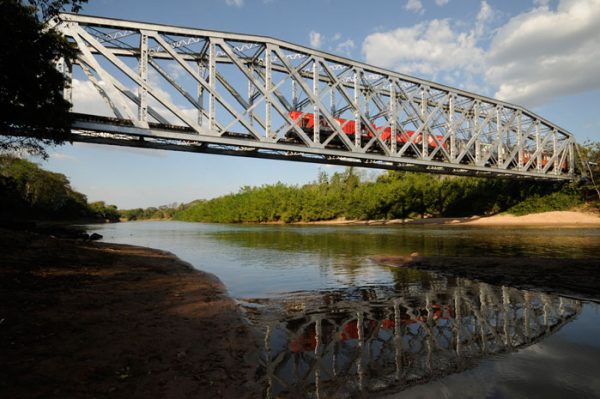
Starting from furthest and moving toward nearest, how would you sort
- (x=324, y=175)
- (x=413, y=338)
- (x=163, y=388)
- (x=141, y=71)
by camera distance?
1. (x=324, y=175)
2. (x=141, y=71)
3. (x=413, y=338)
4. (x=163, y=388)

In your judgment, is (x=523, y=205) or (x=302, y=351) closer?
(x=302, y=351)

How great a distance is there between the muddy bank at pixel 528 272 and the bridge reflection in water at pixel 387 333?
44.7 inches

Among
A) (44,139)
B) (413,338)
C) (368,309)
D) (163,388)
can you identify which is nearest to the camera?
(163,388)

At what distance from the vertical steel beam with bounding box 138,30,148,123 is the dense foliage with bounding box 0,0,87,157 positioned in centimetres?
550

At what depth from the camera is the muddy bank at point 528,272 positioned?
35.8 feet

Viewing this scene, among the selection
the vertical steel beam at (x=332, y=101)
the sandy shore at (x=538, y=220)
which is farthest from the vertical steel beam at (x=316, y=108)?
the sandy shore at (x=538, y=220)

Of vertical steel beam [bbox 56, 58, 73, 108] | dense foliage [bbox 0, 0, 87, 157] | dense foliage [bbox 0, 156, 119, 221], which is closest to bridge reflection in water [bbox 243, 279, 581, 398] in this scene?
dense foliage [bbox 0, 0, 87, 157]

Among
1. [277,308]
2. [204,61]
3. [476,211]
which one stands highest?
[204,61]

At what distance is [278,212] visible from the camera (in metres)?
120

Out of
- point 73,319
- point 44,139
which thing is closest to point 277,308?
point 73,319

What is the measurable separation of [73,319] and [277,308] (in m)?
4.74

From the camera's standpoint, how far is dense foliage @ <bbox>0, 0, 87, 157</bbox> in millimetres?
15992

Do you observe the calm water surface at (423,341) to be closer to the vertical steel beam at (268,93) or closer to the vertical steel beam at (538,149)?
the vertical steel beam at (268,93)

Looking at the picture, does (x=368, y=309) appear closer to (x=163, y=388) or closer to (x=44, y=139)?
(x=163, y=388)
